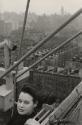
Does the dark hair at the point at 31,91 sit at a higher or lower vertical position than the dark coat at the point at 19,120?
higher

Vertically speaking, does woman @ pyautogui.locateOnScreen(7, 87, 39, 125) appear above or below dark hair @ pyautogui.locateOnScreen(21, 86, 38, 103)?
below

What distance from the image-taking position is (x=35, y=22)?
974 cm

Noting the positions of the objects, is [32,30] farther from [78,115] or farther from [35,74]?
[78,115]

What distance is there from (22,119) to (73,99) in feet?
0.86

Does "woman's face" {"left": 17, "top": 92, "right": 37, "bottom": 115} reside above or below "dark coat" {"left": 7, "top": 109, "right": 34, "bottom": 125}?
above

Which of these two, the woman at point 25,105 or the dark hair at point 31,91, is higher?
the dark hair at point 31,91

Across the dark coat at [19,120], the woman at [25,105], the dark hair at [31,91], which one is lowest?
the dark coat at [19,120]

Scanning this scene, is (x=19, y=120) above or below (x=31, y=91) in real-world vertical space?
below

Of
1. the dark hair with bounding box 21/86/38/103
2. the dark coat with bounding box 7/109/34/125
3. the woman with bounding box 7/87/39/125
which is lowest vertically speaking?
the dark coat with bounding box 7/109/34/125

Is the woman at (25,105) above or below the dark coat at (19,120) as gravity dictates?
above

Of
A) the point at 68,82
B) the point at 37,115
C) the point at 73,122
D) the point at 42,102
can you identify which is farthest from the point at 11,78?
the point at 68,82

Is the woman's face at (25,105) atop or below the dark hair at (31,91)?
below

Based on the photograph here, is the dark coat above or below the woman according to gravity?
below

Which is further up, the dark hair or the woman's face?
the dark hair
